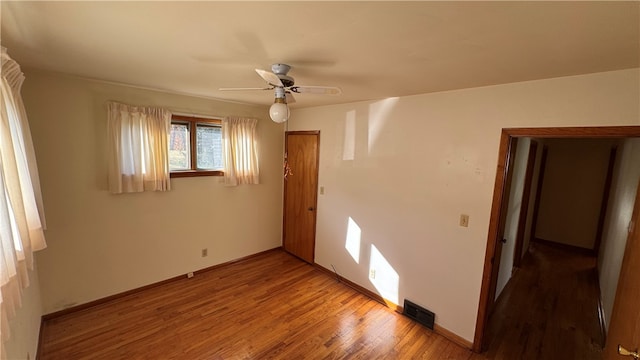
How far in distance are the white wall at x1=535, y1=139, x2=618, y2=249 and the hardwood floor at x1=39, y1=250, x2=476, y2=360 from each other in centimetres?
450

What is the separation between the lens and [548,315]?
2994 mm

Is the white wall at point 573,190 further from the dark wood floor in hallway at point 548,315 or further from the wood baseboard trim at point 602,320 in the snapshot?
the wood baseboard trim at point 602,320

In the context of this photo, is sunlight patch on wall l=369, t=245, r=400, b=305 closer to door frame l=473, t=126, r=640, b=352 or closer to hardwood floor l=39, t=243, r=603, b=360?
hardwood floor l=39, t=243, r=603, b=360

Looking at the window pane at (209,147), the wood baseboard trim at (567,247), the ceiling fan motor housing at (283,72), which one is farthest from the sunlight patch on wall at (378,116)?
the wood baseboard trim at (567,247)

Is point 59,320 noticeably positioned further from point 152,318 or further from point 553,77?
point 553,77

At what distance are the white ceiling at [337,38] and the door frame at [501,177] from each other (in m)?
0.39

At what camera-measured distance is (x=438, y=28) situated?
48.6 inches

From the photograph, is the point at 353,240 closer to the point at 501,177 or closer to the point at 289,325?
the point at 289,325

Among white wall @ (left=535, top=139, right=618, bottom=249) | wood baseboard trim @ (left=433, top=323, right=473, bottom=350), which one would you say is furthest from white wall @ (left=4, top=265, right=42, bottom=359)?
white wall @ (left=535, top=139, right=618, bottom=249)

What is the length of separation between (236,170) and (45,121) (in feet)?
6.20

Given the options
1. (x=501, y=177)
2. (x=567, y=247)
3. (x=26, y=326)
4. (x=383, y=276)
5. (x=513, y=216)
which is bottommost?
(x=567, y=247)

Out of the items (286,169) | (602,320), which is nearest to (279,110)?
(286,169)

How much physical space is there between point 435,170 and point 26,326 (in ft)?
11.3

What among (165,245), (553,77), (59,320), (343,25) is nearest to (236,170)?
(165,245)
